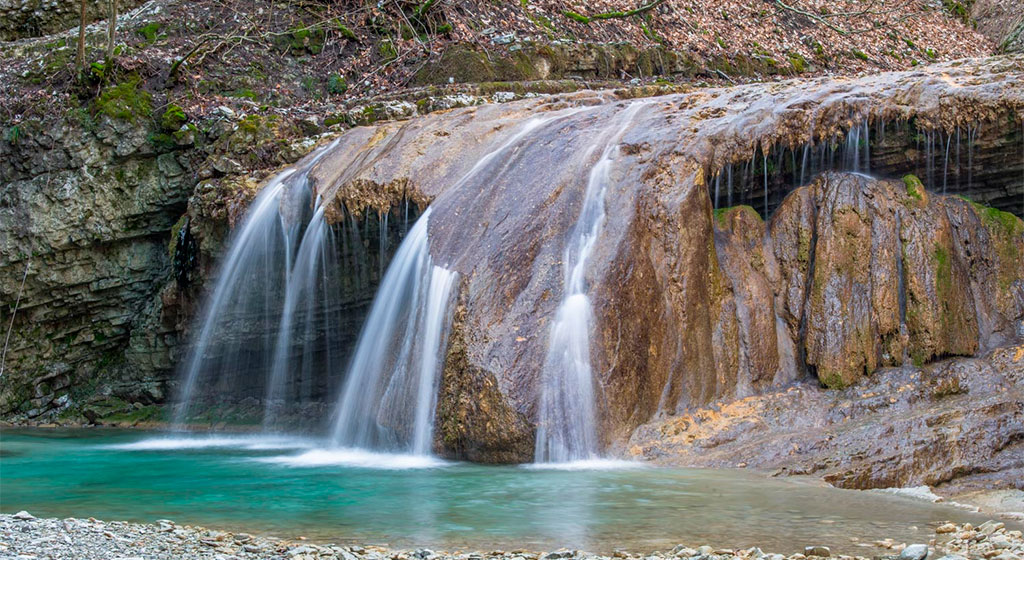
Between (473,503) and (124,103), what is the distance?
9599mm

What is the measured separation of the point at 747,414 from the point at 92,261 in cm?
926

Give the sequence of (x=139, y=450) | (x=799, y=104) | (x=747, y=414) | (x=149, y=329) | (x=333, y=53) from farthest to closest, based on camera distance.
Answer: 1. (x=333, y=53)
2. (x=149, y=329)
3. (x=139, y=450)
4. (x=799, y=104)
5. (x=747, y=414)

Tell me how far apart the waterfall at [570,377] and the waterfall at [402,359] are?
1.06 meters

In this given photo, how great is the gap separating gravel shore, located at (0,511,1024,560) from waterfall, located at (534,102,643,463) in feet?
10.3

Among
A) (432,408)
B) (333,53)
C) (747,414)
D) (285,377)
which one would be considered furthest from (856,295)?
(333,53)

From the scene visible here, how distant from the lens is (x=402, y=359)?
8859 mm

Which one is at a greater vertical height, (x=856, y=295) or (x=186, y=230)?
(x=186, y=230)

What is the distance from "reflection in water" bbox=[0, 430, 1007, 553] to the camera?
5027mm

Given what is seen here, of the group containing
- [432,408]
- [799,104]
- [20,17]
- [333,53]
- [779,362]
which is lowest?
[432,408]

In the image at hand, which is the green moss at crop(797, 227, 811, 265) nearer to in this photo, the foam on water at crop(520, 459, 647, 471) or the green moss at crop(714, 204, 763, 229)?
the green moss at crop(714, 204, 763, 229)

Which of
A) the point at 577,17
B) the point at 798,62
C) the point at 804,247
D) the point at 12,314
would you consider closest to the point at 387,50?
the point at 577,17

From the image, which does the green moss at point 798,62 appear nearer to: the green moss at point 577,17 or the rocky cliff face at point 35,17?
the green moss at point 577,17

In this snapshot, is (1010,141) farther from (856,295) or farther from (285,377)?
(285,377)

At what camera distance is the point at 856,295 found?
859 cm
